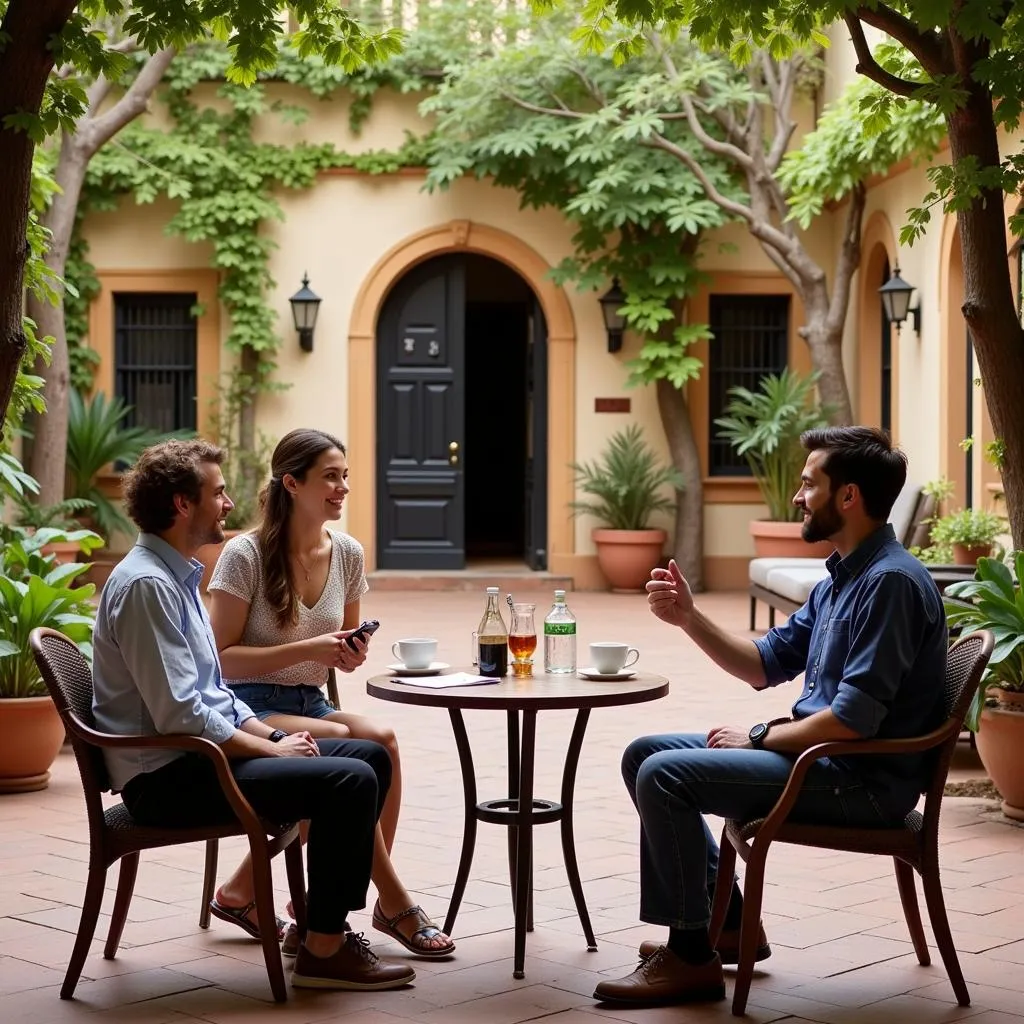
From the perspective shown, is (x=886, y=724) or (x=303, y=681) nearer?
(x=886, y=724)

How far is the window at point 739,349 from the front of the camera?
15.2 meters

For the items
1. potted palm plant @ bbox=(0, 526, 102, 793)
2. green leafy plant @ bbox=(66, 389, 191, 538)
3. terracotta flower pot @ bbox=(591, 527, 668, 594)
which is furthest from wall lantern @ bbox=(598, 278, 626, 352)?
potted palm plant @ bbox=(0, 526, 102, 793)

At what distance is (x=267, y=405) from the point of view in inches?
587

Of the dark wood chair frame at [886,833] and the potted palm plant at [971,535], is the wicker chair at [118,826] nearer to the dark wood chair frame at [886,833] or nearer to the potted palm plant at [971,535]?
the dark wood chair frame at [886,833]

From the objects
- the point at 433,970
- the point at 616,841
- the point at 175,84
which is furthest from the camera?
the point at 175,84

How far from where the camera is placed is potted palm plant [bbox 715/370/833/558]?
13555 mm

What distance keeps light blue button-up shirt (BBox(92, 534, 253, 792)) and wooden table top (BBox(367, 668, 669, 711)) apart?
1.46 ft

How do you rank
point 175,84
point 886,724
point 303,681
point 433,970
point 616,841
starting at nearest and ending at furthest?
point 886,724, point 433,970, point 303,681, point 616,841, point 175,84

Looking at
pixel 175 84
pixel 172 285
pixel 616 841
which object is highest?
pixel 175 84

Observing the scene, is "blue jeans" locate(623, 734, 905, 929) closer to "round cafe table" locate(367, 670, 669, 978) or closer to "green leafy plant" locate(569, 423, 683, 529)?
"round cafe table" locate(367, 670, 669, 978)

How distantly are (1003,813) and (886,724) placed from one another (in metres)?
2.38

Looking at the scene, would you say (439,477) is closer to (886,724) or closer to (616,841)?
(616,841)

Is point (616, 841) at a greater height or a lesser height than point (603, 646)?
lesser

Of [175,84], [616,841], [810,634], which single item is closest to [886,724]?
[810,634]
